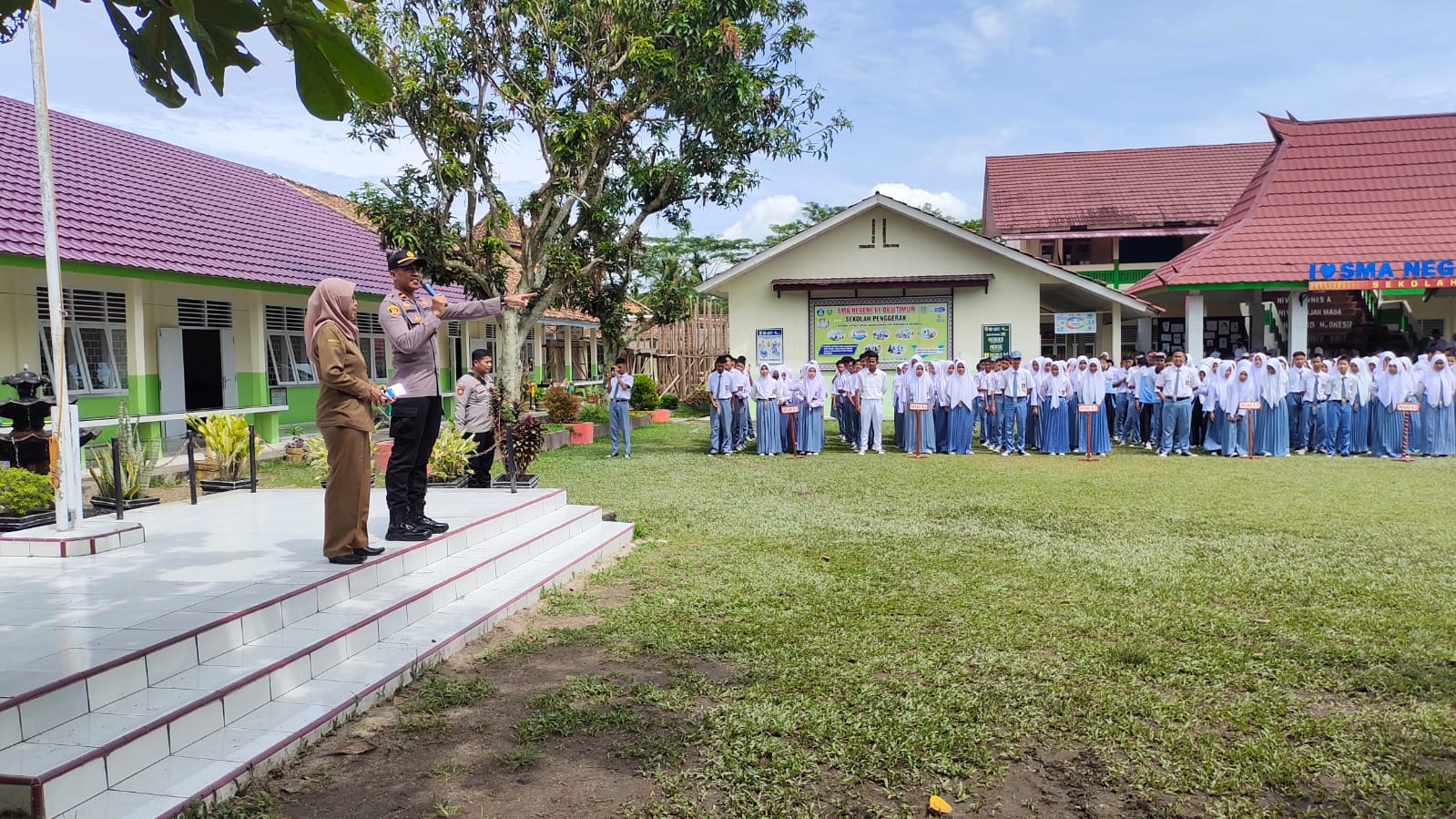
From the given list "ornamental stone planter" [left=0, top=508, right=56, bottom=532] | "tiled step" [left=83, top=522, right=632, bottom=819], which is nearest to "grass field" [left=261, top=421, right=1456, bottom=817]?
"tiled step" [left=83, top=522, right=632, bottom=819]

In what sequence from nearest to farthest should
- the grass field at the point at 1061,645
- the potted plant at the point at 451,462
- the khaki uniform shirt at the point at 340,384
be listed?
the grass field at the point at 1061,645
the khaki uniform shirt at the point at 340,384
the potted plant at the point at 451,462

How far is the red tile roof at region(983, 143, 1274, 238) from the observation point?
23.2 m

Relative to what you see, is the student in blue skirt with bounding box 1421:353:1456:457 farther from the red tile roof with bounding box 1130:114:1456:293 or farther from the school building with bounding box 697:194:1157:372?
the school building with bounding box 697:194:1157:372

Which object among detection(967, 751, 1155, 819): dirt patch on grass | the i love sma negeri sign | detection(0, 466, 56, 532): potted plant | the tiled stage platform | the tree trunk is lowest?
detection(967, 751, 1155, 819): dirt patch on grass

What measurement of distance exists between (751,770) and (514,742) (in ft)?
3.16

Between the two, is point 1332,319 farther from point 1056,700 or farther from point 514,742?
point 514,742

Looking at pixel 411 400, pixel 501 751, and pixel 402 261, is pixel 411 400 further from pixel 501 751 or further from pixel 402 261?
pixel 501 751

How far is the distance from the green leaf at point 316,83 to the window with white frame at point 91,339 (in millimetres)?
11835

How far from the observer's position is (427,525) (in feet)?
19.2

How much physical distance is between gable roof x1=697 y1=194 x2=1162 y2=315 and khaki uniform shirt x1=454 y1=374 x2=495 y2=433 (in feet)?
29.0

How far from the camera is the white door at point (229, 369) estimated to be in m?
14.7

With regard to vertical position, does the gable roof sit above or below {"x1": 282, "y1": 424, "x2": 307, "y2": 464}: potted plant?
above

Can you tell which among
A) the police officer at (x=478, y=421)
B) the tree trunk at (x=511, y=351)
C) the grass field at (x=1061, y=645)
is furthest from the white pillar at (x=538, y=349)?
the grass field at (x=1061, y=645)

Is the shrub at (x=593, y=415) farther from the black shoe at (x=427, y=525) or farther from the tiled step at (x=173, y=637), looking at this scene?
the tiled step at (x=173, y=637)
